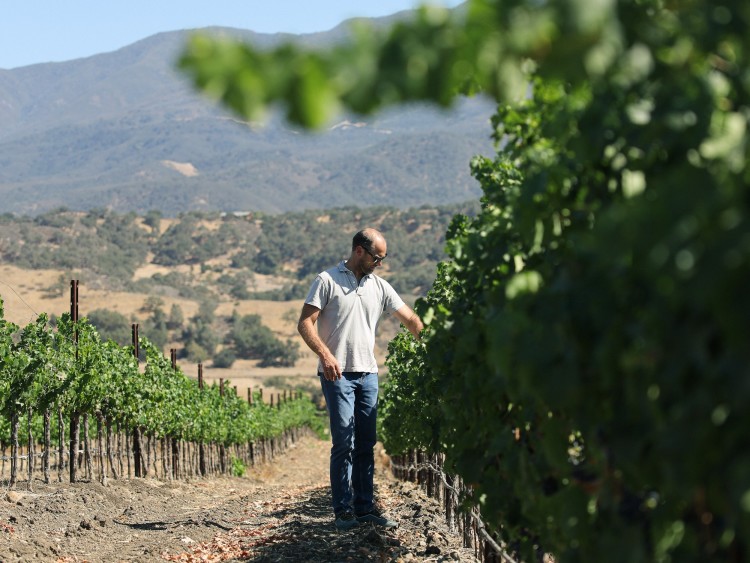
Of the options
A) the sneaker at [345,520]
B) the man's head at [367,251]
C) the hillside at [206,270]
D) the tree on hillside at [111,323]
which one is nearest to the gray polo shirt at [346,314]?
the man's head at [367,251]

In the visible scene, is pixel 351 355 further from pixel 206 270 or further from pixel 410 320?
pixel 206 270

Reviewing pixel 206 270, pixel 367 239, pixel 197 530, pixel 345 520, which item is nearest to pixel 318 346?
pixel 367 239

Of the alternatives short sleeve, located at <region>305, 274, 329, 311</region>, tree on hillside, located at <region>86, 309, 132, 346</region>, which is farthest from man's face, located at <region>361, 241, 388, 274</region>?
tree on hillside, located at <region>86, 309, 132, 346</region>

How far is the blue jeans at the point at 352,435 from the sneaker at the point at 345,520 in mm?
36

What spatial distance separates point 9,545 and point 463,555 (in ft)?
10.4

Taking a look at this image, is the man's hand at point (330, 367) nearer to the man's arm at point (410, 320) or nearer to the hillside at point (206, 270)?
the man's arm at point (410, 320)

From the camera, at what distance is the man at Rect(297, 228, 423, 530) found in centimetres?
739

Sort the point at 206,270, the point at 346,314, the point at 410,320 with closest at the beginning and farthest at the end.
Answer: the point at 410,320 → the point at 346,314 → the point at 206,270

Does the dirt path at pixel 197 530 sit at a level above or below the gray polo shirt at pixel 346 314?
below

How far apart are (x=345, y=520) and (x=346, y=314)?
4.81 feet

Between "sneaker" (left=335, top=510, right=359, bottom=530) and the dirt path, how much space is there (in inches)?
3.0

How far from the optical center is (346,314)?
297 inches

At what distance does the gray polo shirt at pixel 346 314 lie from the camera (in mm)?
7492

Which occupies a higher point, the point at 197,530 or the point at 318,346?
the point at 318,346
